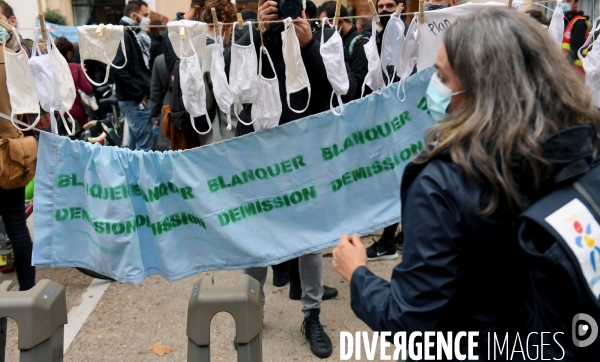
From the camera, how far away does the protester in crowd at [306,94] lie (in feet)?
9.95

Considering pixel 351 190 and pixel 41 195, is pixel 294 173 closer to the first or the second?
pixel 351 190

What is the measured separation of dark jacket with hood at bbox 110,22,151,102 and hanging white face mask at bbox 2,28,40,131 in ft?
13.2

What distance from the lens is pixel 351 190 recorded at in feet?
10.4

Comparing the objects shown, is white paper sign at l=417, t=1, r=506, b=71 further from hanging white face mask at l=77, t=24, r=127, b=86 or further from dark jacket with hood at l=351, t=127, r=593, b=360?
dark jacket with hood at l=351, t=127, r=593, b=360

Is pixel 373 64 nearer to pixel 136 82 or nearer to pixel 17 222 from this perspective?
pixel 17 222

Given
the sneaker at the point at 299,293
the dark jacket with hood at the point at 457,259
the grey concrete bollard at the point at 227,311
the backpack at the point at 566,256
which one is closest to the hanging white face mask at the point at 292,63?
the grey concrete bollard at the point at 227,311

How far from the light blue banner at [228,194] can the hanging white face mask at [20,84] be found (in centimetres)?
18

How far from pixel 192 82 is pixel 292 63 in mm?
523

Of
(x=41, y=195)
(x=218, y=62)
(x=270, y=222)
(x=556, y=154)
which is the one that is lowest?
(x=270, y=222)

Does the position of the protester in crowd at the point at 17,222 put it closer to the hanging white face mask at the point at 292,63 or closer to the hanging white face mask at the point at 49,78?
the hanging white face mask at the point at 49,78

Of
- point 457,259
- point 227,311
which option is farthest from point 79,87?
point 457,259

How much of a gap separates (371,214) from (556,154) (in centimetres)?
189

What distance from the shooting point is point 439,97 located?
157 centimetres

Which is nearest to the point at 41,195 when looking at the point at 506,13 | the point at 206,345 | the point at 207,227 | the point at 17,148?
the point at 17,148
